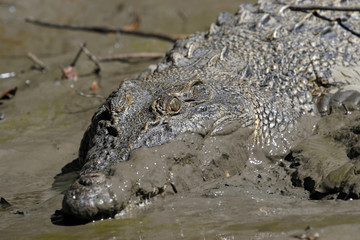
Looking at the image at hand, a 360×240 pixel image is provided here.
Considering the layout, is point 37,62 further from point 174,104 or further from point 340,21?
point 340,21

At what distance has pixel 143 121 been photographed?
442 centimetres

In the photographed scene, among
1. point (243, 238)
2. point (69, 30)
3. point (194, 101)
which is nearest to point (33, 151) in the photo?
point (194, 101)

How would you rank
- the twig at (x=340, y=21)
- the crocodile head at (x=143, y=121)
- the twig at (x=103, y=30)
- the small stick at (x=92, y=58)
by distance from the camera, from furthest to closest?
1. the twig at (x=103, y=30)
2. the small stick at (x=92, y=58)
3. the twig at (x=340, y=21)
4. the crocodile head at (x=143, y=121)

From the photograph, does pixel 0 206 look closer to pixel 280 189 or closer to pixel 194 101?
pixel 194 101

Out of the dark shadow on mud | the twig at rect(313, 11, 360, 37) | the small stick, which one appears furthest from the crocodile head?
the small stick

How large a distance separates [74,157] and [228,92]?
174 cm

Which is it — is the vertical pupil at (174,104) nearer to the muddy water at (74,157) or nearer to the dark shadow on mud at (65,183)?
the muddy water at (74,157)

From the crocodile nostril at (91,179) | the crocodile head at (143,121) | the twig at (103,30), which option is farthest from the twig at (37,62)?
the crocodile nostril at (91,179)

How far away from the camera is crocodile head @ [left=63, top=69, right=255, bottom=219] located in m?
3.75

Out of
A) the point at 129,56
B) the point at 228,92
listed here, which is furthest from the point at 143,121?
the point at 129,56

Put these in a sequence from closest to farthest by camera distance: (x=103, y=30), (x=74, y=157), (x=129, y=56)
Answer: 1. (x=74, y=157)
2. (x=129, y=56)
3. (x=103, y=30)

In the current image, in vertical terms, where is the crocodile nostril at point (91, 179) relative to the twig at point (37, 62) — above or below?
below

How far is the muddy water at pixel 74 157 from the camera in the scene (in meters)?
3.56

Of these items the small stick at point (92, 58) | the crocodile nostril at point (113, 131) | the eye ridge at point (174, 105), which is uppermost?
the small stick at point (92, 58)
